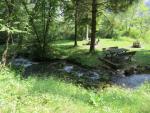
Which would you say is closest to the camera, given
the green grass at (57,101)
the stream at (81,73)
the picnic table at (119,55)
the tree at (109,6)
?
the green grass at (57,101)

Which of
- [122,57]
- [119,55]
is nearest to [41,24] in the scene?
[119,55]

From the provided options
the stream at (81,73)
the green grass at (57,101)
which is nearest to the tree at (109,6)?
the stream at (81,73)

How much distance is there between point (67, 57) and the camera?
28922 millimetres

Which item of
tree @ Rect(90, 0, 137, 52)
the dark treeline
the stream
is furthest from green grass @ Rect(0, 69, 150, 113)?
tree @ Rect(90, 0, 137, 52)

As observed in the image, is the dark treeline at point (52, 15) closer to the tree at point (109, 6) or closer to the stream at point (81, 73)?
the tree at point (109, 6)

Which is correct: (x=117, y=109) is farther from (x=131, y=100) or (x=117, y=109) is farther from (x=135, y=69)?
(x=135, y=69)

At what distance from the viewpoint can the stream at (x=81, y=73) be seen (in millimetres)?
21219

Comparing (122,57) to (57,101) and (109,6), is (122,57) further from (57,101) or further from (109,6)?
(57,101)

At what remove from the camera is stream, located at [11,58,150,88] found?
21.2m

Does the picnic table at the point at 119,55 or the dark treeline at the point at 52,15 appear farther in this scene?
the dark treeline at the point at 52,15

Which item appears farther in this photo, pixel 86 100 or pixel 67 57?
pixel 67 57

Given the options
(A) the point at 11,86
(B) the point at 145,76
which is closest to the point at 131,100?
(A) the point at 11,86

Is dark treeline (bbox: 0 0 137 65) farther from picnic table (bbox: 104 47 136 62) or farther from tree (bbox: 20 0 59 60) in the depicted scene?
picnic table (bbox: 104 47 136 62)

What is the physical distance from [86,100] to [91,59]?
1636 cm
